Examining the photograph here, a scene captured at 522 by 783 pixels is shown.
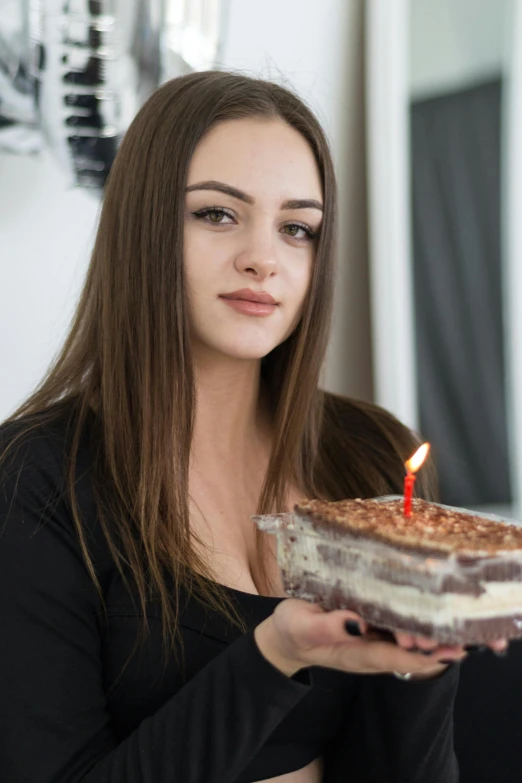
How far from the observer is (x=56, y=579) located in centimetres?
98

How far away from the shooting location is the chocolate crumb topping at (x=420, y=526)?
0.66 m

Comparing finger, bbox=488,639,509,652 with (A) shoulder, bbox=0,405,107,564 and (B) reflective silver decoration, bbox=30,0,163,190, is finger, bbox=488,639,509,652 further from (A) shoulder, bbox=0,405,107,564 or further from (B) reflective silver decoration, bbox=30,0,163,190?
(B) reflective silver decoration, bbox=30,0,163,190

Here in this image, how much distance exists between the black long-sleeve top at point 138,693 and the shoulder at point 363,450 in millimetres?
284

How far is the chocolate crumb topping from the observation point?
2.18ft

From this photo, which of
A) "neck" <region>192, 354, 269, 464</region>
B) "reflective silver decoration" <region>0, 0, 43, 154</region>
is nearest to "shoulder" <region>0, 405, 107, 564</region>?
"neck" <region>192, 354, 269, 464</region>

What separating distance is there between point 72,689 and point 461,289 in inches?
53.6

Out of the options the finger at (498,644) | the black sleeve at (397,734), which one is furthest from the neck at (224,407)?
the finger at (498,644)

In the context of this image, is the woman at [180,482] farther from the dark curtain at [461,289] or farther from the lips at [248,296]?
the dark curtain at [461,289]

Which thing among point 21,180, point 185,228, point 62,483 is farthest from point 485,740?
point 21,180

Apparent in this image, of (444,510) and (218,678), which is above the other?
(444,510)

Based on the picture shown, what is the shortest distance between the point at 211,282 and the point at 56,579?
1.23 ft

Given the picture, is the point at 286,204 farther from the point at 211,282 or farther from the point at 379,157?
the point at 379,157

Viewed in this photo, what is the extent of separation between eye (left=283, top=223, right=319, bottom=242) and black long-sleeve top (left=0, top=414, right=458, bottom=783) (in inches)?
14.3

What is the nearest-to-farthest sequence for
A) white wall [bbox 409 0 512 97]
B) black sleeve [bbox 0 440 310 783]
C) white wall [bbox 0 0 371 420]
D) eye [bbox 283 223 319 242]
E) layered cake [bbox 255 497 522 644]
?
layered cake [bbox 255 497 522 644], black sleeve [bbox 0 440 310 783], eye [bbox 283 223 319 242], white wall [bbox 0 0 371 420], white wall [bbox 409 0 512 97]
